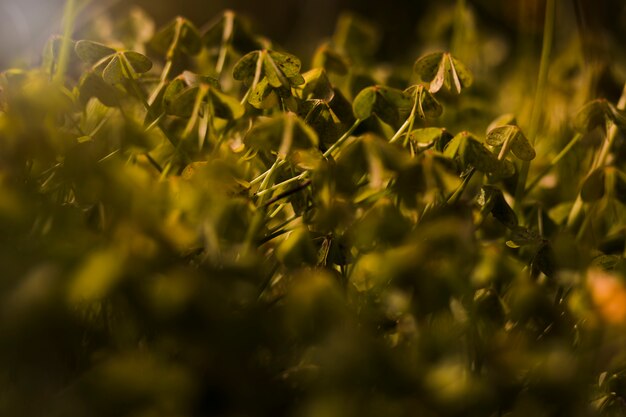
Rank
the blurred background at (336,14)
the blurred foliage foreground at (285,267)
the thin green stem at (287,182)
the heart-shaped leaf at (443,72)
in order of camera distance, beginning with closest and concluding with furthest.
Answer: the blurred foliage foreground at (285,267)
the thin green stem at (287,182)
the heart-shaped leaf at (443,72)
the blurred background at (336,14)

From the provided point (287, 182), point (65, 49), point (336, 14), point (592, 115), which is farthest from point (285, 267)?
point (336, 14)

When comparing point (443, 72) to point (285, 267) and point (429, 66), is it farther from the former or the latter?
point (285, 267)

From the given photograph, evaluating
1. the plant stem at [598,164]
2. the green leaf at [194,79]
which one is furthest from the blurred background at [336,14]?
the green leaf at [194,79]

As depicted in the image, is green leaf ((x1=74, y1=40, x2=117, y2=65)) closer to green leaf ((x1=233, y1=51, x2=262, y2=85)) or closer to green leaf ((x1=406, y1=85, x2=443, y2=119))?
green leaf ((x1=233, y1=51, x2=262, y2=85))

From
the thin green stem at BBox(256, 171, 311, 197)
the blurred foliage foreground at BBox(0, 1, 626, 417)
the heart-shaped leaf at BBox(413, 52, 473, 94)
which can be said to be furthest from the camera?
the heart-shaped leaf at BBox(413, 52, 473, 94)

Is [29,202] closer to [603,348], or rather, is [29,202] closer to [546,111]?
[603,348]

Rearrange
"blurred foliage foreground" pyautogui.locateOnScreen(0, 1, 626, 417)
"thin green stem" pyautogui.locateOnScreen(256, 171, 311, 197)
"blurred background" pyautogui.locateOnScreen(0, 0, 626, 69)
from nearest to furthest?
"blurred foliage foreground" pyautogui.locateOnScreen(0, 1, 626, 417) < "thin green stem" pyautogui.locateOnScreen(256, 171, 311, 197) < "blurred background" pyautogui.locateOnScreen(0, 0, 626, 69)

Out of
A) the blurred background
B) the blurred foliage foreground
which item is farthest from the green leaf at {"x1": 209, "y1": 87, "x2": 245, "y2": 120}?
the blurred background

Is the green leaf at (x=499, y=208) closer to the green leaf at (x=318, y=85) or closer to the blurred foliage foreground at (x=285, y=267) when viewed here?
the blurred foliage foreground at (x=285, y=267)

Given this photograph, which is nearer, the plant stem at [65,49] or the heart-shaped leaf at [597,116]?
the plant stem at [65,49]

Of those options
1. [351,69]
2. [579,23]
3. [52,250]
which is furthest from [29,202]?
[579,23]
